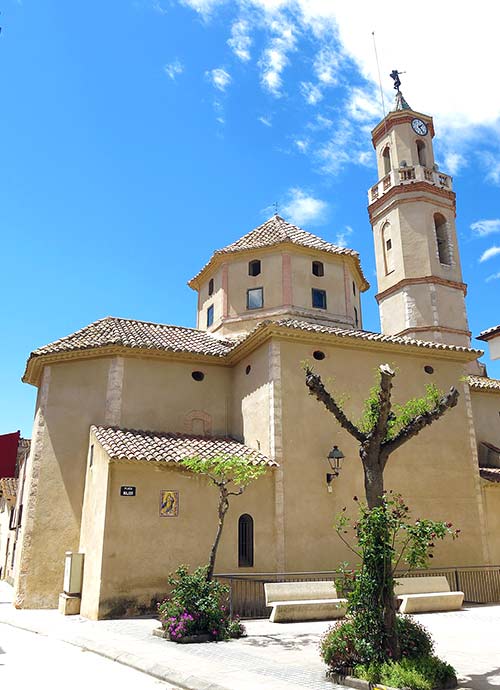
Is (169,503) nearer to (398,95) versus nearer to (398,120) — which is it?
(398,120)

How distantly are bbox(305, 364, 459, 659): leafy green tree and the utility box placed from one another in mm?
9487

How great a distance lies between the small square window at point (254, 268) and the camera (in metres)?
22.4

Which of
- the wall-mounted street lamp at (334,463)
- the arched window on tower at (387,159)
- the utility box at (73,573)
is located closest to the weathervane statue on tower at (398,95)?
the arched window on tower at (387,159)

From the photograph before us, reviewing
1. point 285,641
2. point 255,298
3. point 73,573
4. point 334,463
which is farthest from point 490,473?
point 73,573

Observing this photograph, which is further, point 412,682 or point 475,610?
point 475,610

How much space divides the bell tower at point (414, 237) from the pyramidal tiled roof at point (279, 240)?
2.74 metres

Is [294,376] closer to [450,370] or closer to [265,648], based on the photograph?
[450,370]

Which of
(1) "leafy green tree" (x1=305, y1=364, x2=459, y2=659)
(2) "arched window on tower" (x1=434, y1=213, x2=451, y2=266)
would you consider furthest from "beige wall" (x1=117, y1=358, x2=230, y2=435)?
(2) "arched window on tower" (x1=434, y1=213, x2=451, y2=266)

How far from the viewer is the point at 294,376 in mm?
16922

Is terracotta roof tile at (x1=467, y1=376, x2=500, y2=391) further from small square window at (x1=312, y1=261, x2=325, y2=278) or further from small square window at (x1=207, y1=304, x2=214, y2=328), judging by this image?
small square window at (x1=207, y1=304, x2=214, y2=328)

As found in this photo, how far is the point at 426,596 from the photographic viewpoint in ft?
45.5

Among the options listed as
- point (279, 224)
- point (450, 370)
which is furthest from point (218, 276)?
point (450, 370)

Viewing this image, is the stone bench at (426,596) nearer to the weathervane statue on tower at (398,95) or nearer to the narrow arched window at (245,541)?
the narrow arched window at (245,541)

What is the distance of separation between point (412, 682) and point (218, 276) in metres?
18.3
